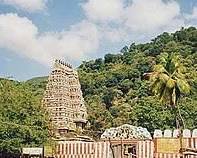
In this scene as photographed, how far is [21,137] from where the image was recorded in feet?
115

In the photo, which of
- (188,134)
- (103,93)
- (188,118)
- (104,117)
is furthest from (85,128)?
(188,134)

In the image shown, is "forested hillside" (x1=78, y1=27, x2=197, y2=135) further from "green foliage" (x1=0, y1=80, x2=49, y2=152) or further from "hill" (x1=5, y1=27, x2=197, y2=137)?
"green foliage" (x1=0, y1=80, x2=49, y2=152)

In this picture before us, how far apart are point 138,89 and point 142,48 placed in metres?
21.1

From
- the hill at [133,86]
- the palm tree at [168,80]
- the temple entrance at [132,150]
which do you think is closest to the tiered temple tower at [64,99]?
the hill at [133,86]

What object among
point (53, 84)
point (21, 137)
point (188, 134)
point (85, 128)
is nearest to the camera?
point (188, 134)

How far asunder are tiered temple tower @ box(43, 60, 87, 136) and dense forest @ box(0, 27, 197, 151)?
5.55 feet

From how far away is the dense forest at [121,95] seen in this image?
36.4 meters

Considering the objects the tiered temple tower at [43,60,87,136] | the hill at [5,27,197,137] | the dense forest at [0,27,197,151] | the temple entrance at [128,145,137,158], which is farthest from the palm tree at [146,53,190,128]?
the hill at [5,27,197,137]

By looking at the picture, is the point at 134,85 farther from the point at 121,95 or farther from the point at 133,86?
the point at 121,95

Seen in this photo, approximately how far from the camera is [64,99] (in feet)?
184

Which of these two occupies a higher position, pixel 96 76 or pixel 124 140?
pixel 96 76

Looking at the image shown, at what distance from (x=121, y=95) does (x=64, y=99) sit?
24.0 m

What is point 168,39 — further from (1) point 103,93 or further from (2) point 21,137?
(2) point 21,137

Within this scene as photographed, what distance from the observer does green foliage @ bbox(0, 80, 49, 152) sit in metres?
34.6
